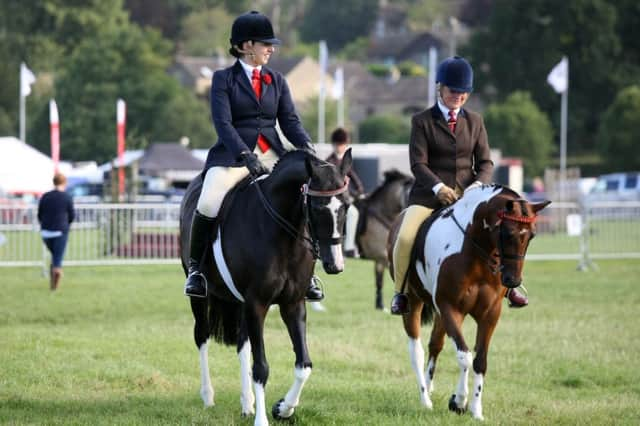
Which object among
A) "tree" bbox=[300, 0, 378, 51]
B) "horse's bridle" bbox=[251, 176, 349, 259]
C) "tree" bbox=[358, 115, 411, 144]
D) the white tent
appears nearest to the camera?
"horse's bridle" bbox=[251, 176, 349, 259]

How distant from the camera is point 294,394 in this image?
9102 millimetres

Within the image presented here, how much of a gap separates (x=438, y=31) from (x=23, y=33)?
56.5m

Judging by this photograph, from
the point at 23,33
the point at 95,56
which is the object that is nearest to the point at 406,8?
the point at 23,33

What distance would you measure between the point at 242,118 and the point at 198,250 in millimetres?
1117

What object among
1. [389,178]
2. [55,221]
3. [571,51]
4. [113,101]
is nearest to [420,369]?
[389,178]

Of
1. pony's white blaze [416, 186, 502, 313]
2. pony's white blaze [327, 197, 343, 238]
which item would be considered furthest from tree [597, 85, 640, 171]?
pony's white blaze [327, 197, 343, 238]

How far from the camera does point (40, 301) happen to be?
19.1m

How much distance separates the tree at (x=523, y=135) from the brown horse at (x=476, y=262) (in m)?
59.6

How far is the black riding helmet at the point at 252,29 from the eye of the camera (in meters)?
9.62

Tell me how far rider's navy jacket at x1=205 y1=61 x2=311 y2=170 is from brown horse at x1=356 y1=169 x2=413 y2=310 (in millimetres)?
9326

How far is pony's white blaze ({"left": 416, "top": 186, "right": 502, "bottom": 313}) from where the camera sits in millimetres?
9602

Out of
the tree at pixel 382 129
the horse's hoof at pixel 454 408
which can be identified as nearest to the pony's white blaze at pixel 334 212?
the horse's hoof at pixel 454 408

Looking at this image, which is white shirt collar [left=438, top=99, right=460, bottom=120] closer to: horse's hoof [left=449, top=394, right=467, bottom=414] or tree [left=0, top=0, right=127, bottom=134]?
horse's hoof [left=449, top=394, right=467, bottom=414]

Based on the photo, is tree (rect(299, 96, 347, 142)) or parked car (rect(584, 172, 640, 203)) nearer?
parked car (rect(584, 172, 640, 203))
